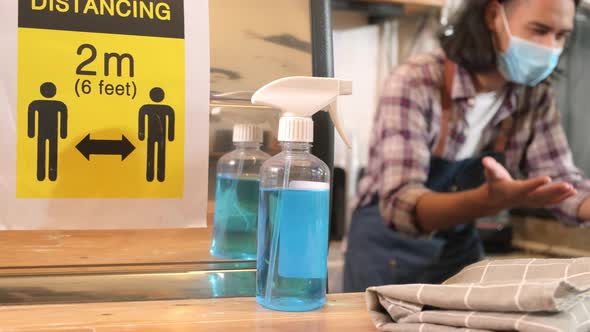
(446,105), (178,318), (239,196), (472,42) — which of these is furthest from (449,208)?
(178,318)

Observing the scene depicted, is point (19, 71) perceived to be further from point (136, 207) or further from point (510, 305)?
point (510, 305)

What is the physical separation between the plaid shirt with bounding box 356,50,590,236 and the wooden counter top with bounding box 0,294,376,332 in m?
0.77

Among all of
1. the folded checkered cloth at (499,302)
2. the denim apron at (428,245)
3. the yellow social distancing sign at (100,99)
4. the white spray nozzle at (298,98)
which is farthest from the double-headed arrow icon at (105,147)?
the denim apron at (428,245)

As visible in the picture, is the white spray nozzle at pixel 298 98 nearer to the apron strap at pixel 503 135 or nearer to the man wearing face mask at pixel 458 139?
the man wearing face mask at pixel 458 139

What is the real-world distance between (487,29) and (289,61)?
0.95 m

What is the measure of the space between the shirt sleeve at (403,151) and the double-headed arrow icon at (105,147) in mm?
832

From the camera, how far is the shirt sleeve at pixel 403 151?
1.30 m

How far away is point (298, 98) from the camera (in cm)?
54

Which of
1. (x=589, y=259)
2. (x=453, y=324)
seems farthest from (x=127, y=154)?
(x=589, y=259)

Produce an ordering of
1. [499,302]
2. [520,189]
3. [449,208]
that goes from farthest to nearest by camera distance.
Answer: [449,208] < [520,189] < [499,302]

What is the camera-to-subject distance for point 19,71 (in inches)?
20.9

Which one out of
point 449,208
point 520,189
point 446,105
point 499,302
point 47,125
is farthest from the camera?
point 446,105

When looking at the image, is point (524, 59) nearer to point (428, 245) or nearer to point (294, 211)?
point (428, 245)

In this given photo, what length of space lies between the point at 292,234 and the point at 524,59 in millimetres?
1040
